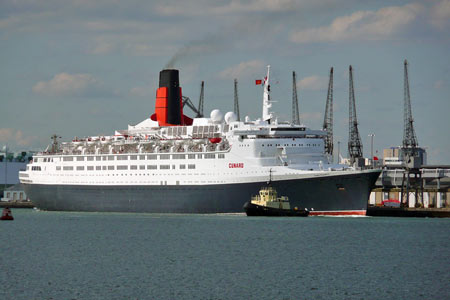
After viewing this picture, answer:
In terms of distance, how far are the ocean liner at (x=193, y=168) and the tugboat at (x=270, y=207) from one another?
2.77 ft

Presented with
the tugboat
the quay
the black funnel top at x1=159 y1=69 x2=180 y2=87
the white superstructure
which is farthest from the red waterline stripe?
the black funnel top at x1=159 y1=69 x2=180 y2=87

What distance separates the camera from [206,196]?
80750mm

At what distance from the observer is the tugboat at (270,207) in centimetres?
7650

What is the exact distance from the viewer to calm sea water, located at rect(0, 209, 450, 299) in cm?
3850

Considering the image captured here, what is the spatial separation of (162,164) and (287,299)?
A: 49.1 meters

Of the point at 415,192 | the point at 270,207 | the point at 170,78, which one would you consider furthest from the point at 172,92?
the point at 415,192

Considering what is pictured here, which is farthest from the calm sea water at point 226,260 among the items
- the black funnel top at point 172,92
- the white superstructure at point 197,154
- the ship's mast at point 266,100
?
the black funnel top at point 172,92

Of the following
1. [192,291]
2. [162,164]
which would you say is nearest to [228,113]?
[162,164]

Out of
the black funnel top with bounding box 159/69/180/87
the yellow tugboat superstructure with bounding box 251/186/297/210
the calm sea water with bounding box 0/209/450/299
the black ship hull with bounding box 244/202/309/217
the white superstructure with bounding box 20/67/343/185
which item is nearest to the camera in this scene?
the calm sea water with bounding box 0/209/450/299

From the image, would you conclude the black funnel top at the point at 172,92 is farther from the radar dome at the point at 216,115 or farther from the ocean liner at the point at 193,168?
the radar dome at the point at 216,115

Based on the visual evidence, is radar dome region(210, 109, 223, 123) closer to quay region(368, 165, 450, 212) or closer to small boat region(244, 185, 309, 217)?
small boat region(244, 185, 309, 217)

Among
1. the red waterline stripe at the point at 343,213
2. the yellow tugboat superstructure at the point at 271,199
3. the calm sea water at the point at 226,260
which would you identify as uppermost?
the yellow tugboat superstructure at the point at 271,199

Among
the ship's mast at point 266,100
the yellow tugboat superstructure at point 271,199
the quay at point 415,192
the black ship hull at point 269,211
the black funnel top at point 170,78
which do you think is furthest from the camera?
the black funnel top at point 170,78

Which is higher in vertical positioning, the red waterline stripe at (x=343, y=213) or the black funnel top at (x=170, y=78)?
the black funnel top at (x=170, y=78)
